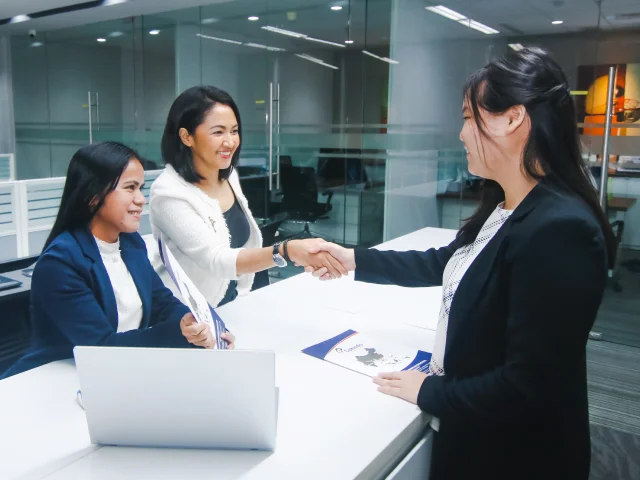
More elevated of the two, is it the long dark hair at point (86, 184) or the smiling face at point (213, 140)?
the smiling face at point (213, 140)

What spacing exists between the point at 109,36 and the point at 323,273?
252 inches

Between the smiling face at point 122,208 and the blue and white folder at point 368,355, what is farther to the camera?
the smiling face at point 122,208

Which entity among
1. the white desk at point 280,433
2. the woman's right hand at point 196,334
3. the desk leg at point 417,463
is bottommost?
the desk leg at point 417,463

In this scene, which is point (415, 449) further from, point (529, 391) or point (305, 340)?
point (305, 340)

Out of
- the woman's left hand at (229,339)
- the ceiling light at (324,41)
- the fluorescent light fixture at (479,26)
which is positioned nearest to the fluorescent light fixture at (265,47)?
the ceiling light at (324,41)

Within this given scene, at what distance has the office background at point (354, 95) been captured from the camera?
385 cm

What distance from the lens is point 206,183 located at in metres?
2.12

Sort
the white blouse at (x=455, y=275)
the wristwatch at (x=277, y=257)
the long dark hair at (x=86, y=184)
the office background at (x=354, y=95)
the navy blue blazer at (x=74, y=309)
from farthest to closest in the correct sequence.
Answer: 1. the office background at (x=354, y=95)
2. the wristwatch at (x=277, y=257)
3. the long dark hair at (x=86, y=184)
4. the navy blue blazer at (x=74, y=309)
5. the white blouse at (x=455, y=275)

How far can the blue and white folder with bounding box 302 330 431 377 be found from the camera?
1414 millimetres

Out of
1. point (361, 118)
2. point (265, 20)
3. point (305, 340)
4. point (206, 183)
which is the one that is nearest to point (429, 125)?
point (361, 118)

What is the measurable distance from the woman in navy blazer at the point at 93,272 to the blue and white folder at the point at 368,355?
0.28m

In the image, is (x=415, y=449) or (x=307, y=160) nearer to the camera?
(x=415, y=449)

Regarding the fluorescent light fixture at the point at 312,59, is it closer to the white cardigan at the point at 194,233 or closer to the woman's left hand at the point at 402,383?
the white cardigan at the point at 194,233

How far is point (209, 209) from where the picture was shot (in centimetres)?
197
